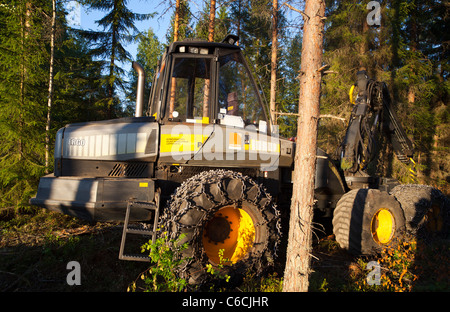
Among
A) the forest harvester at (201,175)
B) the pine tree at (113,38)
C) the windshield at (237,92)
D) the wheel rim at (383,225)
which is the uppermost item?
the pine tree at (113,38)

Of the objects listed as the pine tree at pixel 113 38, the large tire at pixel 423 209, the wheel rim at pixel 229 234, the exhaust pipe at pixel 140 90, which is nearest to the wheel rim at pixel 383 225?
the large tire at pixel 423 209

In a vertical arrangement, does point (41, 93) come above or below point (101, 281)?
above

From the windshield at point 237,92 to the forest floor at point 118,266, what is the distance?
2416 mm

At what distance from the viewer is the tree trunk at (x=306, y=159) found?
3416mm

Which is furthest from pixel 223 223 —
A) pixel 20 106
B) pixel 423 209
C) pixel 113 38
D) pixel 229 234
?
pixel 113 38

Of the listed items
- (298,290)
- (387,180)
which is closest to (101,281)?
(298,290)

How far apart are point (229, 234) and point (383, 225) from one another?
3.14 m

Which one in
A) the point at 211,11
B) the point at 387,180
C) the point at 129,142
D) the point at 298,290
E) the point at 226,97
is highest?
the point at 211,11

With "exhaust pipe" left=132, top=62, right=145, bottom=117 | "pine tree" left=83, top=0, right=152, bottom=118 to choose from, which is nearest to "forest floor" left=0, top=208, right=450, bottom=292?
"exhaust pipe" left=132, top=62, right=145, bottom=117

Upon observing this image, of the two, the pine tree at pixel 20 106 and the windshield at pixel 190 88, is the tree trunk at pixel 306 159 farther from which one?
the pine tree at pixel 20 106

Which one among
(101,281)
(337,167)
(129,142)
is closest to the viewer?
(101,281)

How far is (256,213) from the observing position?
4156mm
